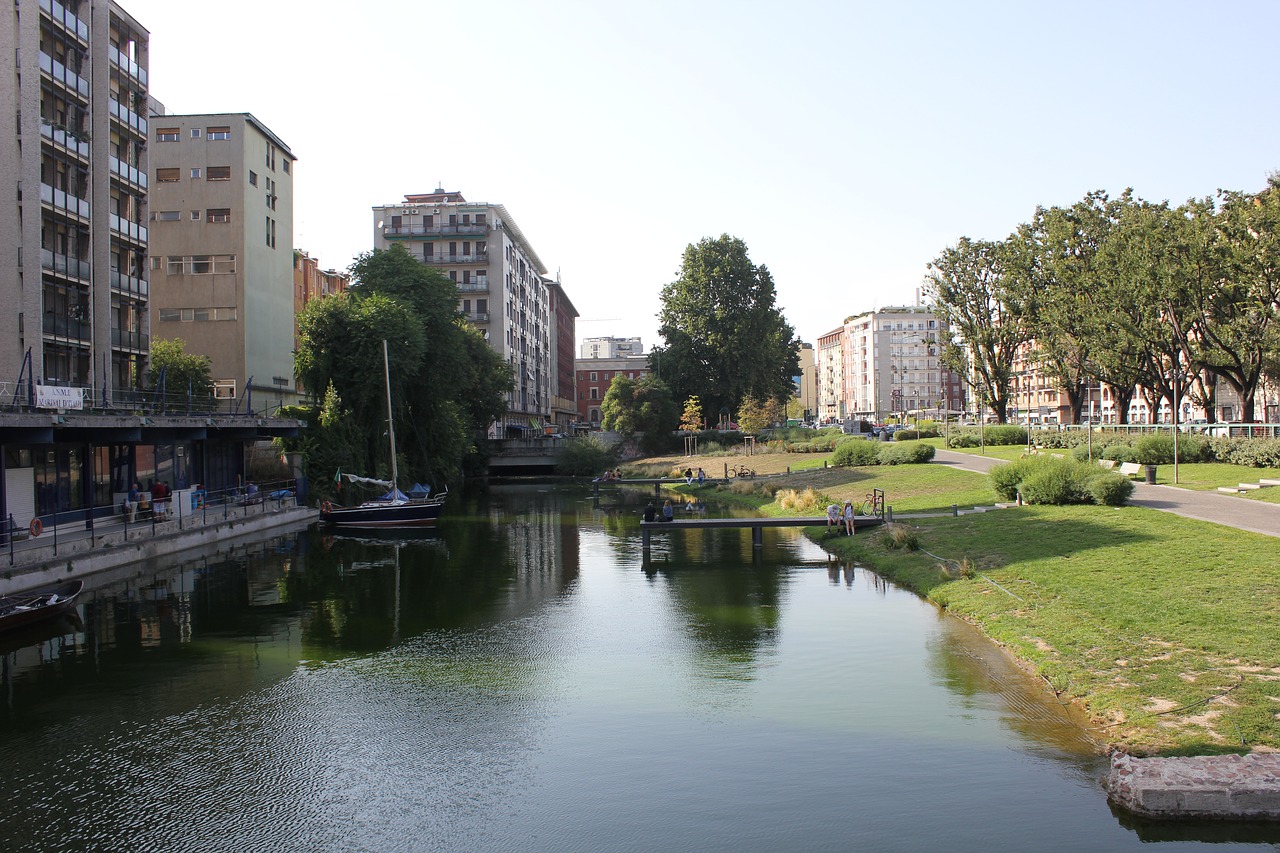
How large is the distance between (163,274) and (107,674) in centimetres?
5713

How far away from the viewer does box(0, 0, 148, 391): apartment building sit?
145 feet

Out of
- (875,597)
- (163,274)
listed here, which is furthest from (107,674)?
(163,274)

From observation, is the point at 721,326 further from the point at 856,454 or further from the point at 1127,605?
the point at 1127,605

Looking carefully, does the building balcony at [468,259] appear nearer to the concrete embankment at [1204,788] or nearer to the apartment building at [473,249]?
the apartment building at [473,249]

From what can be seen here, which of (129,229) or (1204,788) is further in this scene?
(129,229)

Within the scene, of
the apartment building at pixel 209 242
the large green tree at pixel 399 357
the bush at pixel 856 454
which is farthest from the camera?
the apartment building at pixel 209 242

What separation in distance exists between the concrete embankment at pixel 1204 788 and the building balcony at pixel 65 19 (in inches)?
2182

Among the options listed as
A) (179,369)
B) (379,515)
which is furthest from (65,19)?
(379,515)

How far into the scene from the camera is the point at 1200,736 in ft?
42.3

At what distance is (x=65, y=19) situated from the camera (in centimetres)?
4878

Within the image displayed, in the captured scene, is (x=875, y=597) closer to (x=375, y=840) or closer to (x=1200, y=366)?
(x=375, y=840)

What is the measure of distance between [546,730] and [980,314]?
65540mm

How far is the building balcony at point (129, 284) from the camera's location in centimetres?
5266

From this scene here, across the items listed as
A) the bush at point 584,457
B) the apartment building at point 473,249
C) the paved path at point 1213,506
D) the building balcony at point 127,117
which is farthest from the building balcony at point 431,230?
the paved path at point 1213,506
